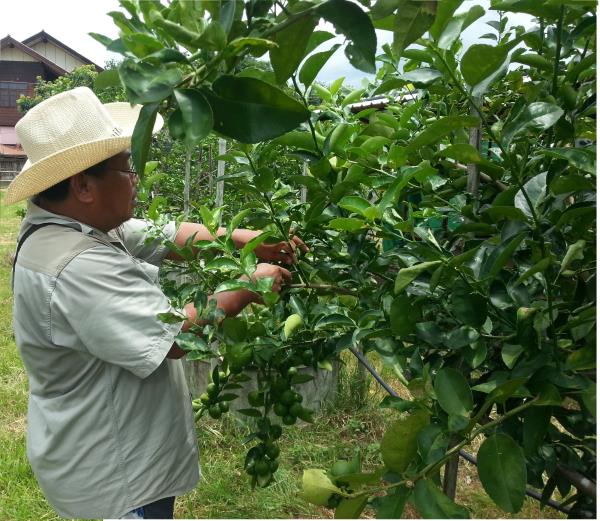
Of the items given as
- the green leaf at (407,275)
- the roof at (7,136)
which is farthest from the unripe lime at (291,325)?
the roof at (7,136)

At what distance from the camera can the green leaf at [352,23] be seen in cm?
62

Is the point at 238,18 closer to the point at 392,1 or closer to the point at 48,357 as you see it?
the point at 392,1

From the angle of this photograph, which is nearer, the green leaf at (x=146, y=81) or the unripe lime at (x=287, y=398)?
the green leaf at (x=146, y=81)

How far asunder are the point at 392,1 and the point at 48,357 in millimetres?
1471

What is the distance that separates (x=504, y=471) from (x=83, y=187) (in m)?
1.38

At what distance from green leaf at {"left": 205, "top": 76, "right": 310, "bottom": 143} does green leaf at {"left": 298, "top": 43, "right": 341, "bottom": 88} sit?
0.38 m

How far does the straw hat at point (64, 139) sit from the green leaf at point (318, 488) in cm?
112

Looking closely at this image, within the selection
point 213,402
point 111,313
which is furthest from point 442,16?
point 111,313

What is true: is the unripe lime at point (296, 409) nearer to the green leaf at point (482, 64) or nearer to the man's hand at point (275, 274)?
the man's hand at point (275, 274)

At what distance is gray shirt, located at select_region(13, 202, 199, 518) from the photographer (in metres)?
1.66

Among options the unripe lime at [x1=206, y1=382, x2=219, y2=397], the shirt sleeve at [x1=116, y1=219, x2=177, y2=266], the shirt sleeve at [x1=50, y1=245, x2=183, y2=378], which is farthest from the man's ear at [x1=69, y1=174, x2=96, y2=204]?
the unripe lime at [x1=206, y1=382, x2=219, y2=397]

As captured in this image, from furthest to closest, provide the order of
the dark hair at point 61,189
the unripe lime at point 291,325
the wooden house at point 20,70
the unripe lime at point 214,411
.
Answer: the wooden house at point 20,70 → the dark hair at point 61,189 → the unripe lime at point 214,411 → the unripe lime at point 291,325

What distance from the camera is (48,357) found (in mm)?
1809

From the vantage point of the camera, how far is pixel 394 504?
0.79 metres
